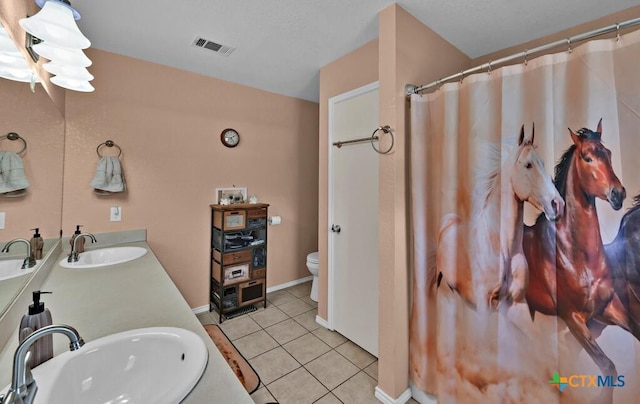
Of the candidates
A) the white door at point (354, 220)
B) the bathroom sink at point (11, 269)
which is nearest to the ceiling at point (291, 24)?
the white door at point (354, 220)

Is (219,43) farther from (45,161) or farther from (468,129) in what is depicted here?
(468,129)

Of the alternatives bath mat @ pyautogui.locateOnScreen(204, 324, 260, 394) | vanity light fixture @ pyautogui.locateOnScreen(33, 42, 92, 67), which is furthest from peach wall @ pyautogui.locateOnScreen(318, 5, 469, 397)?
vanity light fixture @ pyautogui.locateOnScreen(33, 42, 92, 67)

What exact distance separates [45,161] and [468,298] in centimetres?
248

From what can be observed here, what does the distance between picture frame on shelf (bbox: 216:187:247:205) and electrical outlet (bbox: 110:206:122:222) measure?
0.83 meters

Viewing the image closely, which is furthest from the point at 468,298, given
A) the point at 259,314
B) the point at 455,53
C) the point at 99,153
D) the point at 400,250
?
the point at 99,153

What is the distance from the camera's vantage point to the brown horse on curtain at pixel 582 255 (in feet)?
3.50

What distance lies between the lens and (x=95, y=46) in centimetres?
209

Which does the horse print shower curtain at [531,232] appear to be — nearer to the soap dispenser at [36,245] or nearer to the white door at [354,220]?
the white door at [354,220]

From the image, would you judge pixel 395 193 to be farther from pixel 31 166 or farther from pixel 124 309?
pixel 31 166

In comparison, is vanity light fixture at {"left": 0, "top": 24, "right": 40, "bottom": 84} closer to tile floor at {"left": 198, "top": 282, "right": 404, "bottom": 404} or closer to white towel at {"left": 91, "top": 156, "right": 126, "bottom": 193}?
white towel at {"left": 91, "top": 156, "right": 126, "bottom": 193}

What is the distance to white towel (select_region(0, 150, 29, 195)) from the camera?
95 cm

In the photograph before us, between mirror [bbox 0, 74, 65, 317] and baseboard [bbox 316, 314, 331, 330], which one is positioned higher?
mirror [bbox 0, 74, 65, 317]

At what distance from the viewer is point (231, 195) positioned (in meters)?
2.85

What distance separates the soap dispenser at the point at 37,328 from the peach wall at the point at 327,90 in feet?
6.16
